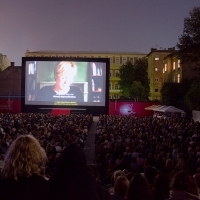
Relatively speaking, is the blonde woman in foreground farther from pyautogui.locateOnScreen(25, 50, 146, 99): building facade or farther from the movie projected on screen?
pyautogui.locateOnScreen(25, 50, 146, 99): building facade

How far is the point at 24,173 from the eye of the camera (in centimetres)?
247

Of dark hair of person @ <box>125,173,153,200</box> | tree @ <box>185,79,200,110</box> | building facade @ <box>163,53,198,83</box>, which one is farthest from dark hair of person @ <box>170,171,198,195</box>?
building facade @ <box>163,53,198,83</box>

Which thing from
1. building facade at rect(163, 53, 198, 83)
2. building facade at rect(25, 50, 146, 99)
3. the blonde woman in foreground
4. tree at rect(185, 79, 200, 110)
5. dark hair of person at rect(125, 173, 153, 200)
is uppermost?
building facade at rect(25, 50, 146, 99)

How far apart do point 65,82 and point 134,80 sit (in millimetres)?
46061

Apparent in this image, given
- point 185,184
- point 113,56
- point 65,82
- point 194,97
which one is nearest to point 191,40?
point 194,97

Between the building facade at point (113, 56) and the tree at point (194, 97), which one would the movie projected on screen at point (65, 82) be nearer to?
the tree at point (194, 97)

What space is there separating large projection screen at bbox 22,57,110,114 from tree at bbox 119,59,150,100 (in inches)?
1323

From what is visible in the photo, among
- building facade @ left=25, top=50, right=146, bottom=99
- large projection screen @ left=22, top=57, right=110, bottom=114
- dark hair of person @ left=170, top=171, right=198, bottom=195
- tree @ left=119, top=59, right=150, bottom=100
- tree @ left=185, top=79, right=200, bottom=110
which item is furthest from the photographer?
building facade @ left=25, top=50, right=146, bottom=99

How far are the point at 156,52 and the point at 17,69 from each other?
959 inches

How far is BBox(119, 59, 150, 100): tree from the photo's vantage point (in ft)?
211

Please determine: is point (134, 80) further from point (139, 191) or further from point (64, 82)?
point (139, 191)

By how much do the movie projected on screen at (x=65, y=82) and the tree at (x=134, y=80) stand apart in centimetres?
3360

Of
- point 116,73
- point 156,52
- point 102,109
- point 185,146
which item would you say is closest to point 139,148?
point 185,146

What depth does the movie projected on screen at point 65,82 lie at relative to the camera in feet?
97.3
